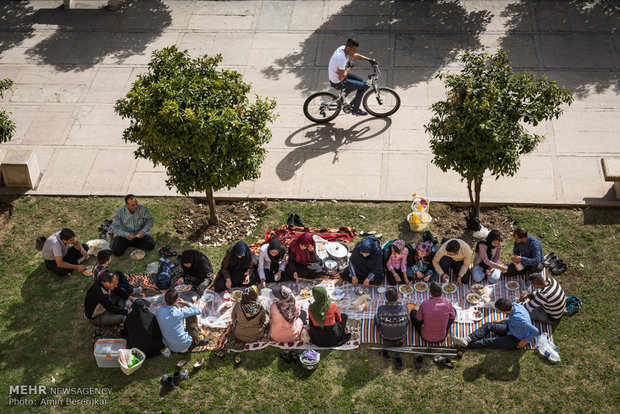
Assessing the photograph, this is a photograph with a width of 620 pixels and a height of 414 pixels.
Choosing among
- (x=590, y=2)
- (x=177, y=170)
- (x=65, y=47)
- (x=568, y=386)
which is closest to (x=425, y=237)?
(x=568, y=386)

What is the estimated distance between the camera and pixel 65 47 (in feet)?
63.1

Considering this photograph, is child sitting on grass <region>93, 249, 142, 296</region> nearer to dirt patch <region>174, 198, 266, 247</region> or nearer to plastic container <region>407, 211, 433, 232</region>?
dirt patch <region>174, 198, 266, 247</region>

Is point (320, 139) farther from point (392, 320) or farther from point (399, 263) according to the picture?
point (392, 320)

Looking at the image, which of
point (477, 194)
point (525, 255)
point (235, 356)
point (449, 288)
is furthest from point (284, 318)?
point (477, 194)

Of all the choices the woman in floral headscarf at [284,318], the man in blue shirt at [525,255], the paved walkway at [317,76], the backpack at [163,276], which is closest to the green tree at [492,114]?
the man in blue shirt at [525,255]

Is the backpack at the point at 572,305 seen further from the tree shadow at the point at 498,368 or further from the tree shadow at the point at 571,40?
the tree shadow at the point at 571,40

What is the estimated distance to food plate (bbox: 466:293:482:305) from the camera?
1183cm

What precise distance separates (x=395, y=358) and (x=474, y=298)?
2.00 meters

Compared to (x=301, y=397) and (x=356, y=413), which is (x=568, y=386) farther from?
(x=301, y=397)

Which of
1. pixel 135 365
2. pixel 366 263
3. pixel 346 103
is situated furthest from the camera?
pixel 346 103

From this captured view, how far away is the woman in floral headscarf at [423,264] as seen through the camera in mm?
12250

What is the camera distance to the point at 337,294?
12.2 m

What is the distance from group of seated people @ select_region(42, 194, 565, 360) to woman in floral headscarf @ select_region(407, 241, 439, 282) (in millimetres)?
18

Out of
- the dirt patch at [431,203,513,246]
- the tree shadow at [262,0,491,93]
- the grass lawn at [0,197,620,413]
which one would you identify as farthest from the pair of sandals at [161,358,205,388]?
the tree shadow at [262,0,491,93]
